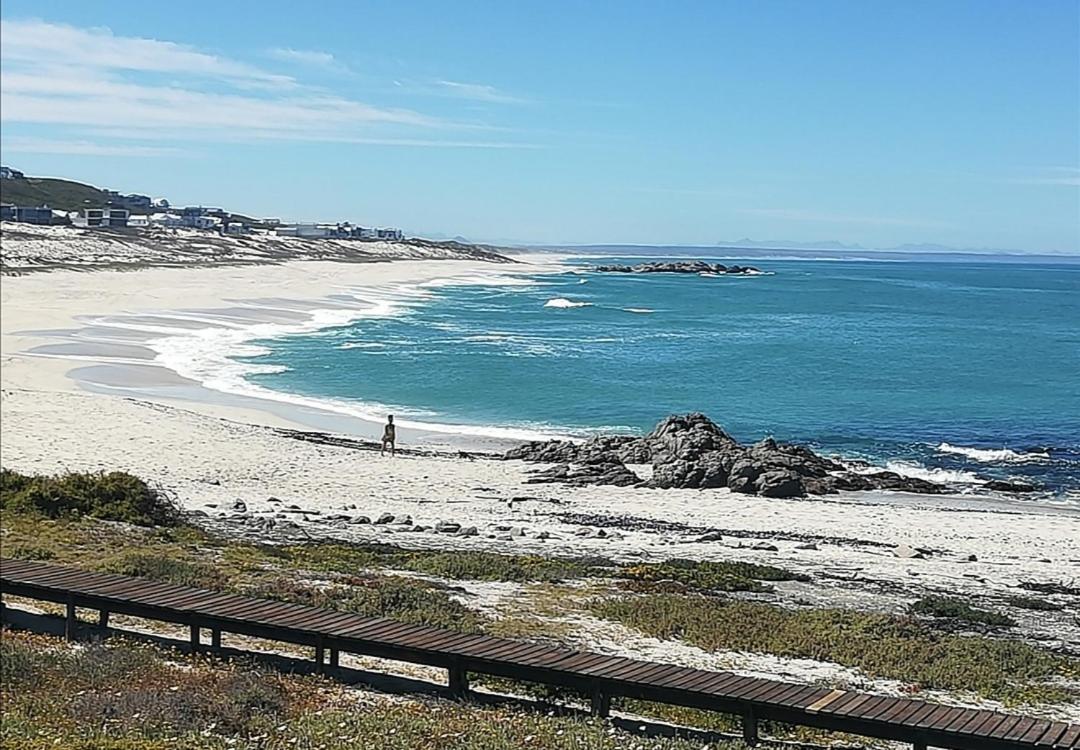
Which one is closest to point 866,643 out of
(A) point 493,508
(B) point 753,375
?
(A) point 493,508

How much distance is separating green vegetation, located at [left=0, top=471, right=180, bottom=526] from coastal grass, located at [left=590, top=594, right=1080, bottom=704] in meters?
7.48

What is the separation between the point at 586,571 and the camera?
14492 mm

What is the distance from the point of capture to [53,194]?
136 meters

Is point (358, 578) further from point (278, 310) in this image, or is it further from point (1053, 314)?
point (1053, 314)

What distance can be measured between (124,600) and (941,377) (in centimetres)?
3776

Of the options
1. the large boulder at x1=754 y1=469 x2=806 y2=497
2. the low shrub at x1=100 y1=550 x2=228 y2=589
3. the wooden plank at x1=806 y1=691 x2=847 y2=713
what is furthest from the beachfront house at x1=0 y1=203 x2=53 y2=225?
the wooden plank at x1=806 y1=691 x2=847 y2=713

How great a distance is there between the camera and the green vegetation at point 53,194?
116250 millimetres

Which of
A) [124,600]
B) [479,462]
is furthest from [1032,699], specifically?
[479,462]

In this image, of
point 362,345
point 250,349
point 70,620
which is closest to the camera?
point 70,620

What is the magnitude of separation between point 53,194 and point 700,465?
127m

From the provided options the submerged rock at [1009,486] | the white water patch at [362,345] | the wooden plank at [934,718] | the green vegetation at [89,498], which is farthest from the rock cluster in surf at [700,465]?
the white water patch at [362,345]

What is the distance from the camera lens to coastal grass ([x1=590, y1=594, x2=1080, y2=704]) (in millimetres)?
9938

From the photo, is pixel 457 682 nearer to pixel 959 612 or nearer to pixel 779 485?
pixel 959 612

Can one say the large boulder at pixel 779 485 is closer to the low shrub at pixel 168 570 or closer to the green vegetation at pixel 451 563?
the green vegetation at pixel 451 563
